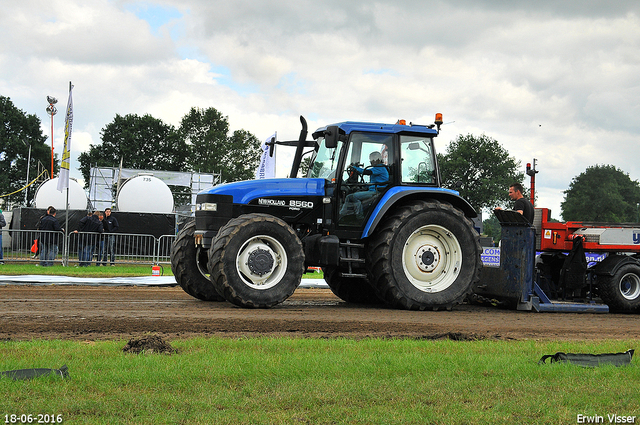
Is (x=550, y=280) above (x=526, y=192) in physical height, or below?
below

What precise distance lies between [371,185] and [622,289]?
14.7 ft

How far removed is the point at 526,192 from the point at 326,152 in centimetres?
6147

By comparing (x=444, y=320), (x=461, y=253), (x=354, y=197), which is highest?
(x=354, y=197)

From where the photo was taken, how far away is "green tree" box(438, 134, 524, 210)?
2598 inches

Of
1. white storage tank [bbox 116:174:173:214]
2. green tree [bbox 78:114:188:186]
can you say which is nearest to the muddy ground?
white storage tank [bbox 116:174:173:214]

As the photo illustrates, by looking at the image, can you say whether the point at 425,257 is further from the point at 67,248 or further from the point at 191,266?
the point at 67,248

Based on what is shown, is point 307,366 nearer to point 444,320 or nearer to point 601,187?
point 444,320

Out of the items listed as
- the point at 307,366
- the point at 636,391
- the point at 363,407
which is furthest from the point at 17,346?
the point at 636,391

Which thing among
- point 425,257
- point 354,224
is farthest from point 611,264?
point 354,224

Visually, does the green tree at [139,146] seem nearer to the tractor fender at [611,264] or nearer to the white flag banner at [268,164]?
the white flag banner at [268,164]

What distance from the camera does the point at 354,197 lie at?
912cm

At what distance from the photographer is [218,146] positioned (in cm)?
6781

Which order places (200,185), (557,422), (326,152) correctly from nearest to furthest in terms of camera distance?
(557,422) < (326,152) < (200,185)

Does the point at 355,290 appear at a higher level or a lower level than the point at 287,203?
lower
